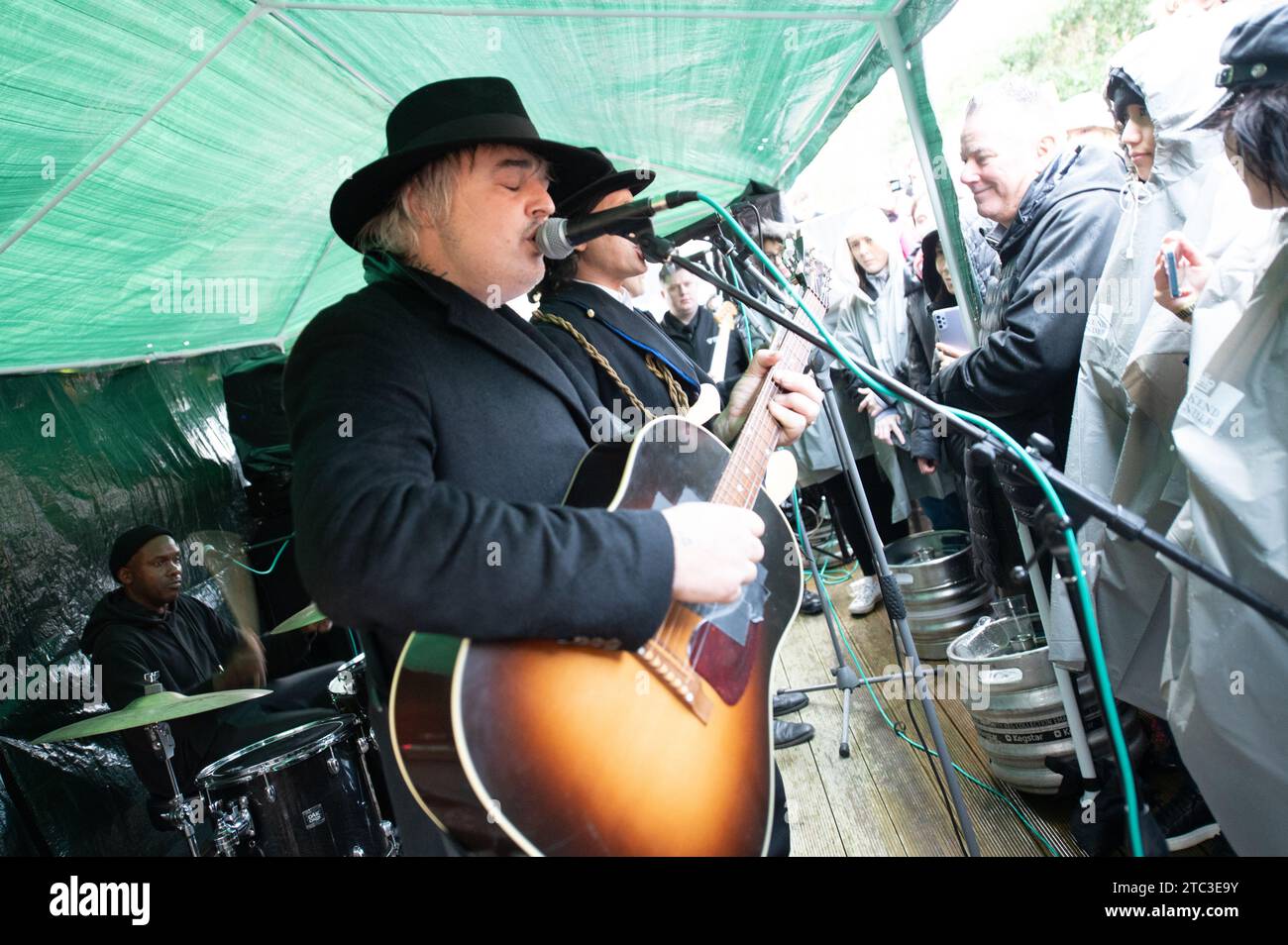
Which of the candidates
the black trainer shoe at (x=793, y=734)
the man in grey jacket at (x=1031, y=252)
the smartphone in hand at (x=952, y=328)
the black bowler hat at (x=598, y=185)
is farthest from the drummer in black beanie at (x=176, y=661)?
the smartphone in hand at (x=952, y=328)

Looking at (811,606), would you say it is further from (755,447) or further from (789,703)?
(755,447)

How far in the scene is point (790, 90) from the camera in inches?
167

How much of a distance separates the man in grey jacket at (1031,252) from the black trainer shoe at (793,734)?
157cm

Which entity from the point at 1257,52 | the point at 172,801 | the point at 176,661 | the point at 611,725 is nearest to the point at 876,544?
the point at 611,725

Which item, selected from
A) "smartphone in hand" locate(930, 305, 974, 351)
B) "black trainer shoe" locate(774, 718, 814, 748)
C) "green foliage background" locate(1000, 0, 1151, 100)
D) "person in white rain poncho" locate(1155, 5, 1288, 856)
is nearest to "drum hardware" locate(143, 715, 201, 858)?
"black trainer shoe" locate(774, 718, 814, 748)

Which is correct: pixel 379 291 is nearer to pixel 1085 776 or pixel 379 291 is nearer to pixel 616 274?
pixel 616 274

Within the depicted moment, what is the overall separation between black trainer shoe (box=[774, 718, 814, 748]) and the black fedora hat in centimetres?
274

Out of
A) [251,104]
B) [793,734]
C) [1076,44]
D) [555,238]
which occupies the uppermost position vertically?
[1076,44]

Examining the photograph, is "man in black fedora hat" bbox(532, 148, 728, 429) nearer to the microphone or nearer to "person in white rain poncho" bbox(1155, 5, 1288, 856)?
the microphone

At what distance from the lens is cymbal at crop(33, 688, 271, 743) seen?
246 cm

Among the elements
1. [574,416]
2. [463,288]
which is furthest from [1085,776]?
[463,288]

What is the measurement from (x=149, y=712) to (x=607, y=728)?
2.08m

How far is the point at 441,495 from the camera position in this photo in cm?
106

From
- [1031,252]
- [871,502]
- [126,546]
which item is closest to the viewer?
[1031,252]
